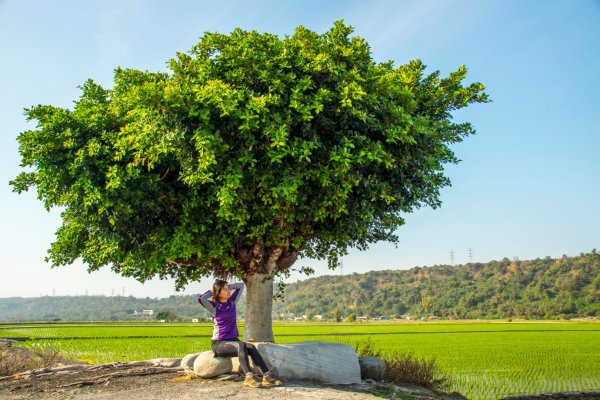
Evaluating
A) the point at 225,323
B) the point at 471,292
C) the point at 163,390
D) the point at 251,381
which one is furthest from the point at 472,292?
the point at 163,390

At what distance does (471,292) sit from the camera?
127m

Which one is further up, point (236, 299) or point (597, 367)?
point (236, 299)

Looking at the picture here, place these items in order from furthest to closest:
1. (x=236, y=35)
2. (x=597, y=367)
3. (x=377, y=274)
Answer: (x=377, y=274) < (x=597, y=367) < (x=236, y=35)

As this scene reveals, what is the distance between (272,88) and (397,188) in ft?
15.0

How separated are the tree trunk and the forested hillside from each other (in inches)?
4013

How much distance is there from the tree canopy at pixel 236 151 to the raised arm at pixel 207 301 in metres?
1.40

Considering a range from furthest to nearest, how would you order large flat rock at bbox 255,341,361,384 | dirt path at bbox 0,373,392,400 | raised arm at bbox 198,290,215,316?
large flat rock at bbox 255,341,361,384
raised arm at bbox 198,290,215,316
dirt path at bbox 0,373,392,400

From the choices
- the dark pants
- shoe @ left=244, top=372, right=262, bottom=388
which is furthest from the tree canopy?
shoe @ left=244, top=372, right=262, bottom=388

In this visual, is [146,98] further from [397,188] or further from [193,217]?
[397,188]

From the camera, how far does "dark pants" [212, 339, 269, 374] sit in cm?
1102

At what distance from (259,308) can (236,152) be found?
17.7 feet

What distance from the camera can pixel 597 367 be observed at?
2580cm

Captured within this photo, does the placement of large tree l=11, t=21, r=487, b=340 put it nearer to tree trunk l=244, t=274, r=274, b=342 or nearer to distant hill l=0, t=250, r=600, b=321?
tree trunk l=244, t=274, r=274, b=342

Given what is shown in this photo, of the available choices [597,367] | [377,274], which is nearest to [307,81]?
[597,367]
